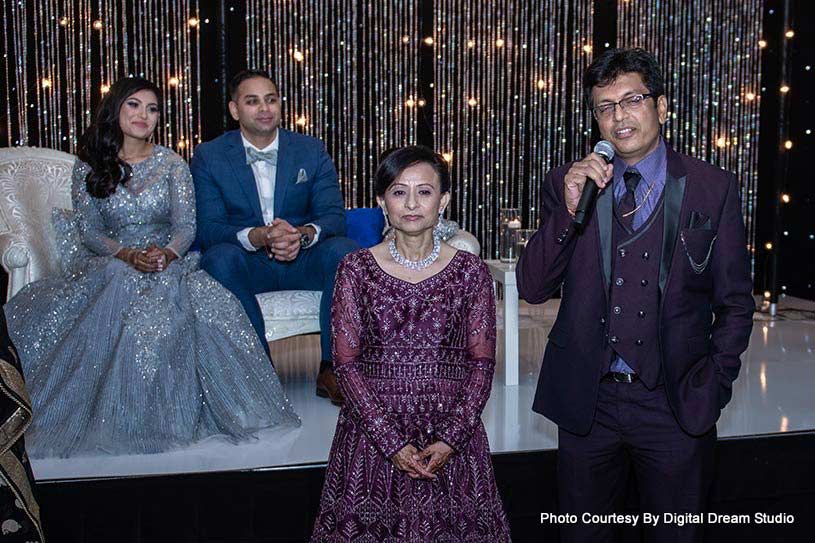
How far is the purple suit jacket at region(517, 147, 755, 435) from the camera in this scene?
6.91ft

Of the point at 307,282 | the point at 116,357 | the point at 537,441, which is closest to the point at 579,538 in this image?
the point at 537,441

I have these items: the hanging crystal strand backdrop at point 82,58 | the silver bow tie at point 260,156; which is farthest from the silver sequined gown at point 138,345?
the hanging crystal strand backdrop at point 82,58

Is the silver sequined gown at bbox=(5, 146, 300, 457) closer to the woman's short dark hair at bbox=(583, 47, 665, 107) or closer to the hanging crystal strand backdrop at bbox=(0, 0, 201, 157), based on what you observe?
the woman's short dark hair at bbox=(583, 47, 665, 107)

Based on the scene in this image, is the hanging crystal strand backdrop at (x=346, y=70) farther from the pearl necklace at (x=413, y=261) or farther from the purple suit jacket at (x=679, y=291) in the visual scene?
the purple suit jacket at (x=679, y=291)

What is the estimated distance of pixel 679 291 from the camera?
6.95ft

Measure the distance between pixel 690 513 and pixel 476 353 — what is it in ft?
2.03

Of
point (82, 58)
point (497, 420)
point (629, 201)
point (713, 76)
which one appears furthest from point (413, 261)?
point (713, 76)

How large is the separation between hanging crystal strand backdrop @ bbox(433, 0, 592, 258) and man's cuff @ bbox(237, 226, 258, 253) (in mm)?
3086

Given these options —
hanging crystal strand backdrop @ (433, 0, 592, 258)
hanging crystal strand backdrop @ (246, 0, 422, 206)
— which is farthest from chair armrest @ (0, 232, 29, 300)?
hanging crystal strand backdrop @ (433, 0, 592, 258)

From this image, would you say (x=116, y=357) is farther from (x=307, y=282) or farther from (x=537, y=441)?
(x=537, y=441)

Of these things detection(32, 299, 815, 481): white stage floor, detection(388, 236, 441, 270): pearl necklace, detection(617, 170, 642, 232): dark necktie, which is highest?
detection(617, 170, 642, 232): dark necktie

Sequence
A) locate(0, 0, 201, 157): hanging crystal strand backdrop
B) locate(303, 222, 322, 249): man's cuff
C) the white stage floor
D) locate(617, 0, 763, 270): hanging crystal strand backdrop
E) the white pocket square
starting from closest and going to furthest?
1. the white stage floor
2. locate(303, 222, 322, 249): man's cuff
3. the white pocket square
4. locate(0, 0, 201, 157): hanging crystal strand backdrop
5. locate(617, 0, 763, 270): hanging crystal strand backdrop

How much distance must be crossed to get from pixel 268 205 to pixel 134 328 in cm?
105

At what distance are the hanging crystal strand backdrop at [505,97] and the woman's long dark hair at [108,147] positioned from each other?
346cm
